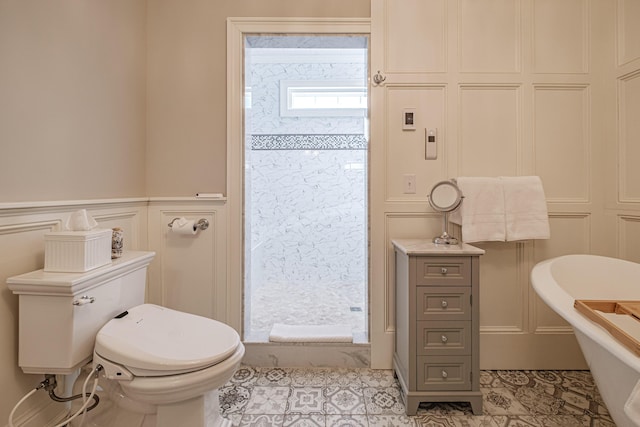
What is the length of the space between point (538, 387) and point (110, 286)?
7.23 feet

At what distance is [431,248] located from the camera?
1547 mm

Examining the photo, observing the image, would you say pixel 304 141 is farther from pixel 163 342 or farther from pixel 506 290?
pixel 163 342

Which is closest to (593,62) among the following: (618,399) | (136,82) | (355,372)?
(618,399)

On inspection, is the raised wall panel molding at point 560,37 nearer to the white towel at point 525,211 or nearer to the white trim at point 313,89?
the white towel at point 525,211

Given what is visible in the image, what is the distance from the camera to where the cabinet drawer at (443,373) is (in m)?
1.49

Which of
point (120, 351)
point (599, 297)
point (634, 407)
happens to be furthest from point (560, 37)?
point (120, 351)

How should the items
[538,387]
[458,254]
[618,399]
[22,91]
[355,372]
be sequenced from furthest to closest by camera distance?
[355,372]
[538,387]
[458,254]
[22,91]
[618,399]

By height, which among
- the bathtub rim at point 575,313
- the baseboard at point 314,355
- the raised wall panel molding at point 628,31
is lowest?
the baseboard at point 314,355

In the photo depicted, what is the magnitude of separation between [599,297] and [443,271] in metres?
0.79

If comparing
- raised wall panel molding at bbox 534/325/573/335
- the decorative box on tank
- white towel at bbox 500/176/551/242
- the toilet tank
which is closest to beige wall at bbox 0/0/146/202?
the decorative box on tank

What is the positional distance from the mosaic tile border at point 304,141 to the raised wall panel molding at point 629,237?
203 cm

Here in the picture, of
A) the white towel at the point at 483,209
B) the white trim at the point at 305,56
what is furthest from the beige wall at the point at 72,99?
the white towel at the point at 483,209

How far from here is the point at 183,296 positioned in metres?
1.92

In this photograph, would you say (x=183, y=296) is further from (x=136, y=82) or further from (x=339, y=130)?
(x=339, y=130)
